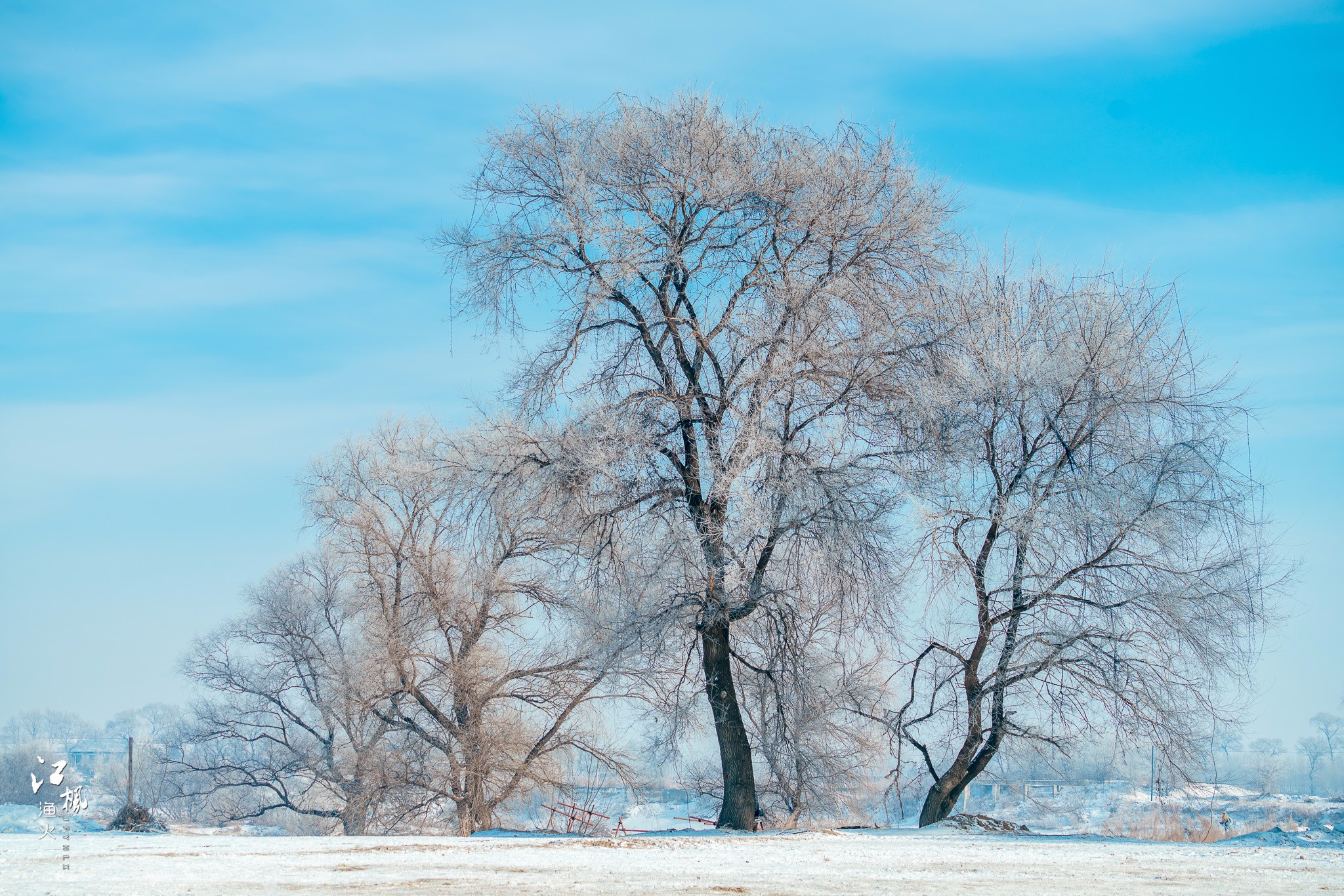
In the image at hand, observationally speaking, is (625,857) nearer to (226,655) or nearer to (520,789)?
(520,789)

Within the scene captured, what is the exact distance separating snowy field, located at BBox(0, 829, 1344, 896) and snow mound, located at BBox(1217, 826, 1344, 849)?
0.36 ft

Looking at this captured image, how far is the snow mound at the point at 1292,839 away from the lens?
10266 millimetres

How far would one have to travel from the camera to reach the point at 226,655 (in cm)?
3138

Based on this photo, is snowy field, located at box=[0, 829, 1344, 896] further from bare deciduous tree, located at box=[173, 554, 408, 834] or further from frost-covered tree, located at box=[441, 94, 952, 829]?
bare deciduous tree, located at box=[173, 554, 408, 834]

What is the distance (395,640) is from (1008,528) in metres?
15.8

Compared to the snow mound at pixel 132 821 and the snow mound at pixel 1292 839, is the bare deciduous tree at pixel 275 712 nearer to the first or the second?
the snow mound at pixel 132 821

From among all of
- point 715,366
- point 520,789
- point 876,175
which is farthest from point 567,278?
point 520,789

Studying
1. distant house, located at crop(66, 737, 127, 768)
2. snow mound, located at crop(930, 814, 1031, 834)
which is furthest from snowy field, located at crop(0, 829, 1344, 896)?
distant house, located at crop(66, 737, 127, 768)

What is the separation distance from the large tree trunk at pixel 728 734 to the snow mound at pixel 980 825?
8.47 ft

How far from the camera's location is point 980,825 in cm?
1260

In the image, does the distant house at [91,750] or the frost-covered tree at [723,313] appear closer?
the frost-covered tree at [723,313]

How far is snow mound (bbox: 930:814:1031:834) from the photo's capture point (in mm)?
12156

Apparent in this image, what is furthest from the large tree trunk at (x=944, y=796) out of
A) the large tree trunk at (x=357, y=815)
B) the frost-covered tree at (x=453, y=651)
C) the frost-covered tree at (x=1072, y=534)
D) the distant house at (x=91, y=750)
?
the distant house at (x=91, y=750)

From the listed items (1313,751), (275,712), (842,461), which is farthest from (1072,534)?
(1313,751)
